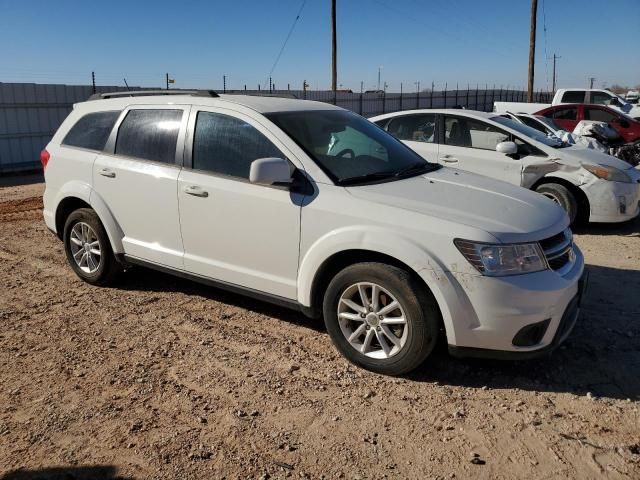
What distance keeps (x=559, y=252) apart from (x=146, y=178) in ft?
10.4

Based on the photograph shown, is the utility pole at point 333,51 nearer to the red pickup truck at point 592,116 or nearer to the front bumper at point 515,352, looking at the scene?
the red pickup truck at point 592,116

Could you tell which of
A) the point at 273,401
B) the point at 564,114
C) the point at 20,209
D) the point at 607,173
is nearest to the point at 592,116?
the point at 564,114

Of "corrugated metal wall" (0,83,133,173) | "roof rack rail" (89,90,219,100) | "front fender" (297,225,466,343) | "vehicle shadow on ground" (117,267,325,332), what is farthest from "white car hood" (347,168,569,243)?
"corrugated metal wall" (0,83,133,173)

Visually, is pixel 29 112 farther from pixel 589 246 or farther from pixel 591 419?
pixel 591 419

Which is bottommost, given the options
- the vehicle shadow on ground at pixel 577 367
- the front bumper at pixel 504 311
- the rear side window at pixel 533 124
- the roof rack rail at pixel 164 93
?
the vehicle shadow on ground at pixel 577 367

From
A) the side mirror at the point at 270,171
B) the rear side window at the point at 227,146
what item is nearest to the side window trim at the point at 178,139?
the rear side window at the point at 227,146

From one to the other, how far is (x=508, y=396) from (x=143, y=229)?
311cm

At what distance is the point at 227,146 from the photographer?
4301 millimetres

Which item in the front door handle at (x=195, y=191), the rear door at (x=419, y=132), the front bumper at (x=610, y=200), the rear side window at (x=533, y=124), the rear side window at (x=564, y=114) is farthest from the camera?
the rear side window at (x=564, y=114)

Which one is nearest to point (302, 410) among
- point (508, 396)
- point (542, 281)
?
point (508, 396)

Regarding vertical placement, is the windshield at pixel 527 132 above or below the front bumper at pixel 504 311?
above

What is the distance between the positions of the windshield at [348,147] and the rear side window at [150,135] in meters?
0.92

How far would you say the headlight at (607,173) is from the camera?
7.39 m

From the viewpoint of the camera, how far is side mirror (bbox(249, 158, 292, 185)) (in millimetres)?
3710
